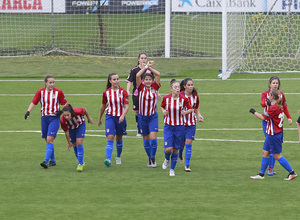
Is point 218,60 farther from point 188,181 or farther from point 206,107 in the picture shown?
point 188,181

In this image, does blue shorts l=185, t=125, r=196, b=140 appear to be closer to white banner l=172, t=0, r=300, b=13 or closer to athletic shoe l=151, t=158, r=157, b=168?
athletic shoe l=151, t=158, r=157, b=168

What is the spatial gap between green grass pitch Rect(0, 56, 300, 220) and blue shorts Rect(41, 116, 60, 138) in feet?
2.27

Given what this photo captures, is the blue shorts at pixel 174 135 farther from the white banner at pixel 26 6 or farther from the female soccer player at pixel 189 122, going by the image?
the white banner at pixel 26 6

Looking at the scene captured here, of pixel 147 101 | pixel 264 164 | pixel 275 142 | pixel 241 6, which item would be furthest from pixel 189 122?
pixel 241 6

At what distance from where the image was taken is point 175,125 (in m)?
11.0

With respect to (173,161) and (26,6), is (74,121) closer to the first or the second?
(173,161)

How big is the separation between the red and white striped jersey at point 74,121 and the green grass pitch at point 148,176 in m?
0.83

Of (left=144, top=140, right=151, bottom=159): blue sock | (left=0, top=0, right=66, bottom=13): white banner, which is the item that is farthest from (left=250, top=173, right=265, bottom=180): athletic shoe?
(left=0, top=0, right=66, bottom=13): white banner

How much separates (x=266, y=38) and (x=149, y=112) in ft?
56.1

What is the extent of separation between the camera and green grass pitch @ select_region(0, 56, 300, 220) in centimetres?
881

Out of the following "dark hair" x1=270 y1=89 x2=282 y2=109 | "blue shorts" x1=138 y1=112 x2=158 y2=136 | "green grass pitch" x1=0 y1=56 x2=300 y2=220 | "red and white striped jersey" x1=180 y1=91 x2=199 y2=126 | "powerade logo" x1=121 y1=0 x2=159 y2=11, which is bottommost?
"green grass pitch" x1=0 y1=56 x2=300 y2=220

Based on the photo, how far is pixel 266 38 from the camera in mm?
27625

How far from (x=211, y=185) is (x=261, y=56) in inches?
707

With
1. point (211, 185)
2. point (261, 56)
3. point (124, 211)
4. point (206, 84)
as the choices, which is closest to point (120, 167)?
point (211, 185)
